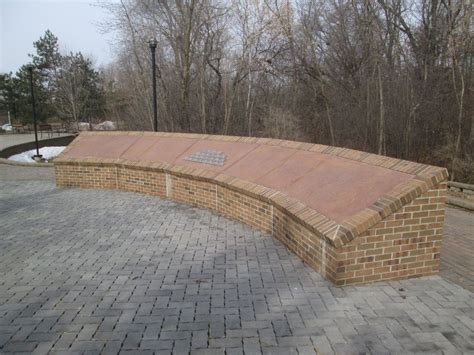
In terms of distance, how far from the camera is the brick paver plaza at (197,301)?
288 cm

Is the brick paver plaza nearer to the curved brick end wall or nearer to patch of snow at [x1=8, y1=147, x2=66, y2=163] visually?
the curved brick end wall

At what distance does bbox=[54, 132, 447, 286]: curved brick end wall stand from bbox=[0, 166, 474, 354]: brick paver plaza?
0.79ft

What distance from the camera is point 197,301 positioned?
351 centimetres

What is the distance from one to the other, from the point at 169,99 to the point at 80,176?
12028 millimetres

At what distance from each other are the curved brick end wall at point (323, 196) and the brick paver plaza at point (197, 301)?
24cm

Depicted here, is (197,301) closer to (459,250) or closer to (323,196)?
(323,196)

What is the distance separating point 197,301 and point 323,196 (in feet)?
6.51

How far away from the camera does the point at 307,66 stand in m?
18.8

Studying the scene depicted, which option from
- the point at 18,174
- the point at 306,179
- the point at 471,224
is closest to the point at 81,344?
the point at 306,179

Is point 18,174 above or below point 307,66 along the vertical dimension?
below

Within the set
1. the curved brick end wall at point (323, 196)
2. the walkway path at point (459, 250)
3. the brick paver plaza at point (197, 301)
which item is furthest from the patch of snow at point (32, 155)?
the walkway path at point (459, 250)

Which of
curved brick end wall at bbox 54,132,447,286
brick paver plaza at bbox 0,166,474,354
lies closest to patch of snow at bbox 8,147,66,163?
curved brick end wall at bbox 54,132,447,286

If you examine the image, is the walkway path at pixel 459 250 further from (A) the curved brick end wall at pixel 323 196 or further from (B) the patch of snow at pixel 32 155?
(B) the patch of snow at pixel 32 155

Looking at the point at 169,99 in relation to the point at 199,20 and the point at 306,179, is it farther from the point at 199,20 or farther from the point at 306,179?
the point at 306,179
